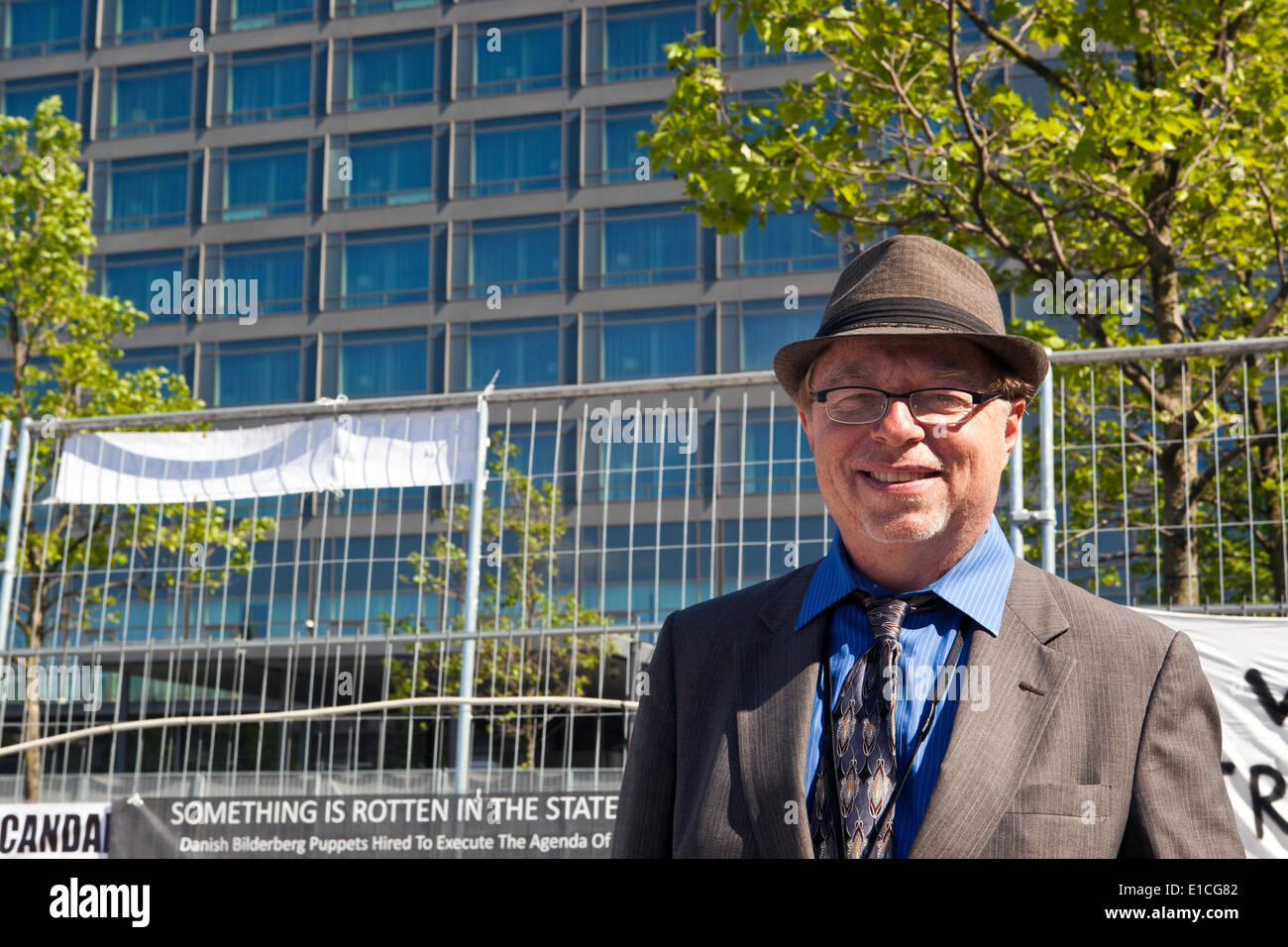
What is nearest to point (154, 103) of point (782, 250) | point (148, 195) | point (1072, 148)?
point (148, 195)

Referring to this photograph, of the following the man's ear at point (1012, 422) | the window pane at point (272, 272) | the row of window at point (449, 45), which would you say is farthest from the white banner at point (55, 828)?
the window pane at point (272, 272)

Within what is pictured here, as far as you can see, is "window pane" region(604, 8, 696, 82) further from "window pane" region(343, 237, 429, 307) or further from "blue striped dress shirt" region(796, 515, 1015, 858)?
"blue striped dress shirt" region(796, 515, 1015, 858)

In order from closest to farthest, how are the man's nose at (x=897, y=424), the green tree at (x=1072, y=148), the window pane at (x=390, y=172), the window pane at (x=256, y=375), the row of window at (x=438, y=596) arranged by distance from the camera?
the man's nose at (x=897, y=424)
the row of window at (x=438, y=596)
the green tree at (x=1072, y=148)
the window pane at (x=256, y=375)
the window pane at (x=390, y=172)

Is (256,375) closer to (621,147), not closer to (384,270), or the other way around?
(384,270)

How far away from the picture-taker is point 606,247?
1540 inches

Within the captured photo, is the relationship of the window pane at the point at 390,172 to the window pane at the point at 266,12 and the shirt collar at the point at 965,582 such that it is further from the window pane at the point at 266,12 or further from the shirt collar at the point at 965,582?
the shirt collar at the point at 965,582

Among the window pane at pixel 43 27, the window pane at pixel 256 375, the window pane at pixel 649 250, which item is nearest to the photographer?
the window pane at pixel 649 250

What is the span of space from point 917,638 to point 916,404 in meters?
0.41

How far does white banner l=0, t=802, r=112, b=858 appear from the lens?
23.2 feet

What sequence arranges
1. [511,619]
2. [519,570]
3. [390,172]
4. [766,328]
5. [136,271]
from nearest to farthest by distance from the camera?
[511,619]
[519,570]
[766,328]
[390,172]
[136,271]

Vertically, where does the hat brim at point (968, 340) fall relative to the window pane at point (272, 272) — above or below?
below

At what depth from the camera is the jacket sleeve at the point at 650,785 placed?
8.38 ft

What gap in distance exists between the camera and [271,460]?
25.5 feet

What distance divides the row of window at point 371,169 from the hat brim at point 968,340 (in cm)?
3689
